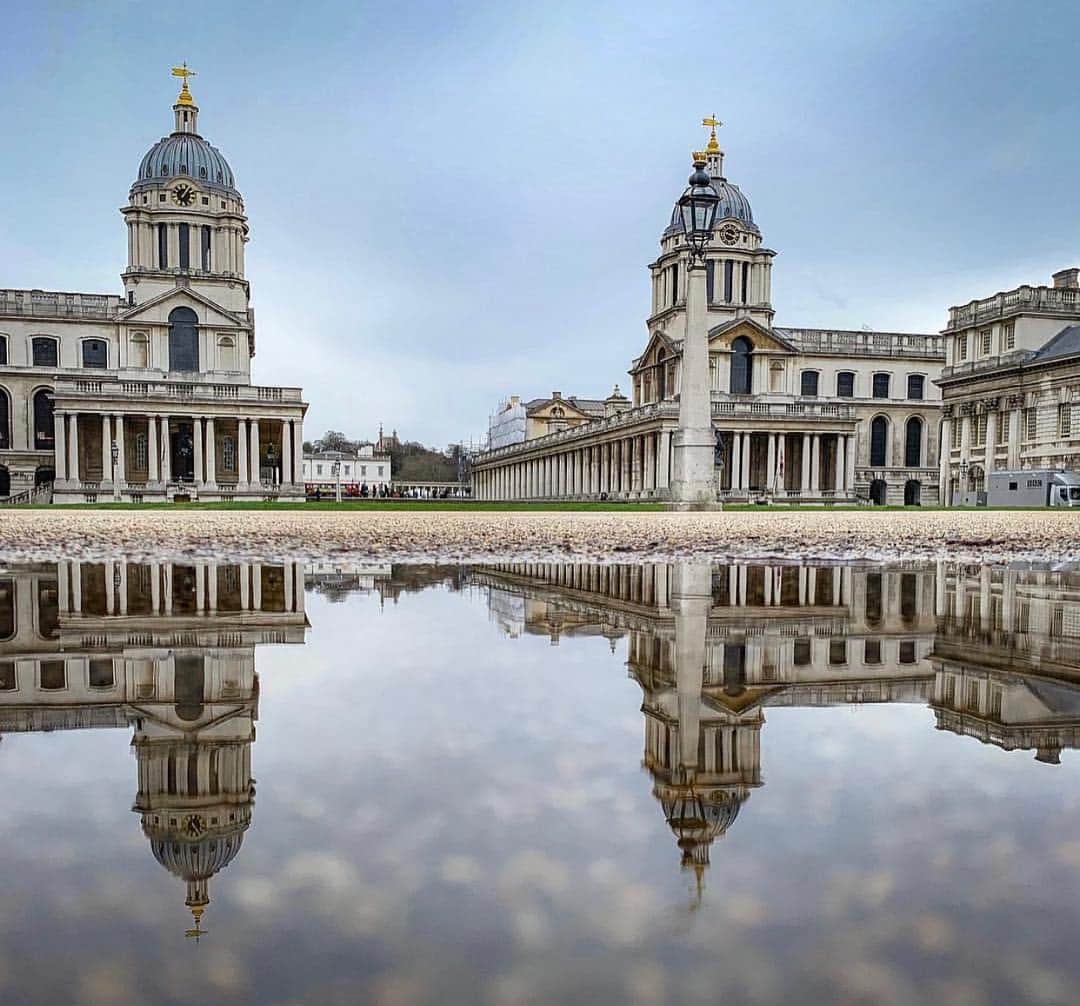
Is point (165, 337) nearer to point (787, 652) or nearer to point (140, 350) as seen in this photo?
point (140, 350)

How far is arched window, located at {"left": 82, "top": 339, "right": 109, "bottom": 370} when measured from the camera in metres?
71.8

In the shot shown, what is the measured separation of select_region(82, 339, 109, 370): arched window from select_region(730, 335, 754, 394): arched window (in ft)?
169

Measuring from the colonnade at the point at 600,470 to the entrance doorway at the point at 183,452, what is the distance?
31.1 metres

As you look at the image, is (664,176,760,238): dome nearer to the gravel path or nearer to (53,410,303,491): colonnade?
(53,410,303,491): colonnade

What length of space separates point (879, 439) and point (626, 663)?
88557mm

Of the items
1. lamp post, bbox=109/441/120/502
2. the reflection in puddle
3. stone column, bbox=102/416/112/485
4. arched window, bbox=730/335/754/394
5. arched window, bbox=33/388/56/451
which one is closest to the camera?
the reflection in puddle

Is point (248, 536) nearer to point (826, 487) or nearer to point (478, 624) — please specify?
point (478, 624)

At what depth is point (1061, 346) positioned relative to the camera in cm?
5681

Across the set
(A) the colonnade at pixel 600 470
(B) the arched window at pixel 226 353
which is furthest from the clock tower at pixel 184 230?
(A) the colonnade at pixel 600 470

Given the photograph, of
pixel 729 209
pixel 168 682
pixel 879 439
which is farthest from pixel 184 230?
pixel 168 682

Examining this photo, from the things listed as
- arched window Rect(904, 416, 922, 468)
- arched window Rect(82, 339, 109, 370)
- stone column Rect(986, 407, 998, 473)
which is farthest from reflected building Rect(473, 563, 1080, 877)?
arched window Rect(904, 416, 922, 468)

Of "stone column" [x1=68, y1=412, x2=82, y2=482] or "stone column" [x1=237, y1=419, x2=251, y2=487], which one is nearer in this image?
"stone column" [x1=68, y1=412, x2=82, y2=482]

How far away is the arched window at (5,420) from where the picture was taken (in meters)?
70.1

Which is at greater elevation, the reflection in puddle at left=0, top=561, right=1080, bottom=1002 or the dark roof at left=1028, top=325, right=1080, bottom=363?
the dark roof at left=1028, top=325, right=1080, bottom=363
